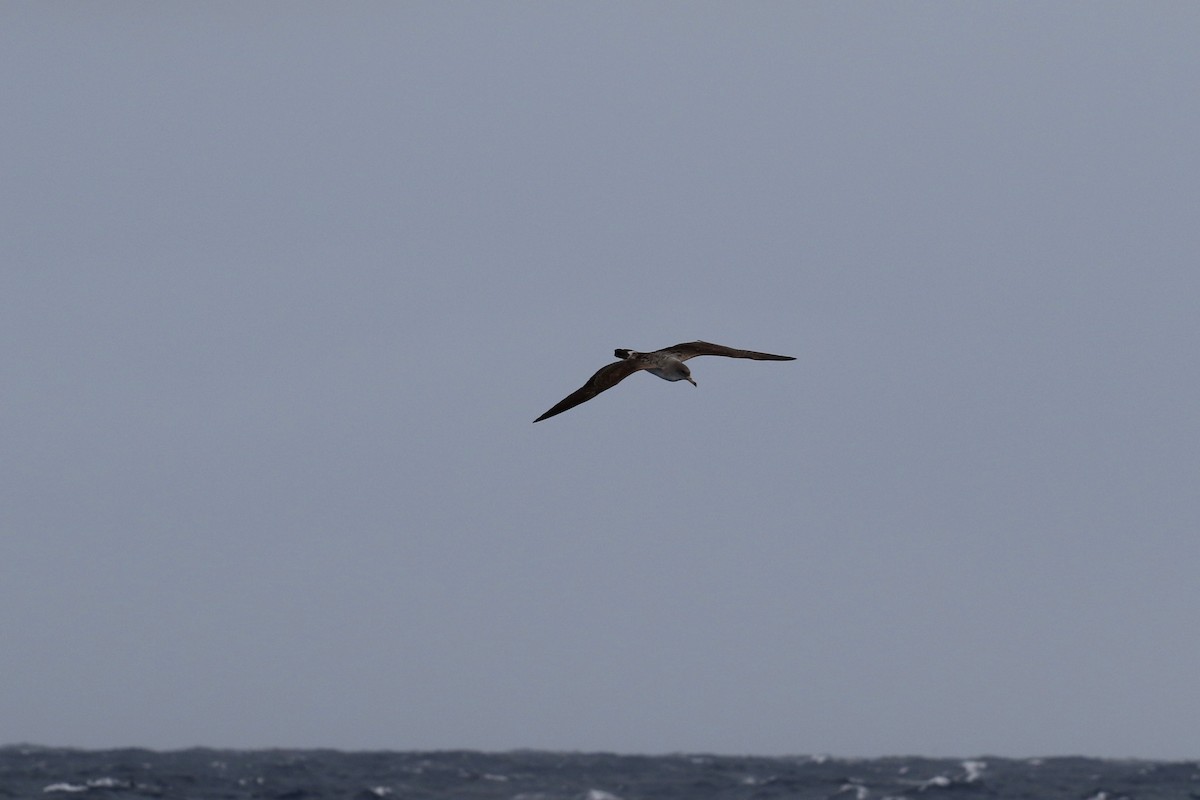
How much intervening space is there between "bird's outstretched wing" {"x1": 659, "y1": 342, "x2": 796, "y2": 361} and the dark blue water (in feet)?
157

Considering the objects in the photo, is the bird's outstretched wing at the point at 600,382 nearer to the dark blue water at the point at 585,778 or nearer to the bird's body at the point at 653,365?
the bird's body at the point at 653,365

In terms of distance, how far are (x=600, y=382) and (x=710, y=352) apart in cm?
245

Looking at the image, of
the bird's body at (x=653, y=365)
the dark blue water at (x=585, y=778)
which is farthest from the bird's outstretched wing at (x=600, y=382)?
the dark blue water at (x=585, y=778)

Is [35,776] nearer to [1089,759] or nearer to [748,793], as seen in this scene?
[748,793]

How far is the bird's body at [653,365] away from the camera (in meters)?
20.6

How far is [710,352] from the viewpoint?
22.7 metres

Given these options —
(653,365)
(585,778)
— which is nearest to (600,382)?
(653,365)

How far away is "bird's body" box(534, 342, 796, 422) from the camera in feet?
67.5

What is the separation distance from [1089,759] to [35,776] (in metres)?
61.5

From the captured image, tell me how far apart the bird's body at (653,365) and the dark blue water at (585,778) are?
48128 mm

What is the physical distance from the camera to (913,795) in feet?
227

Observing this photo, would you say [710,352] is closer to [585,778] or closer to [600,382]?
[600,382]

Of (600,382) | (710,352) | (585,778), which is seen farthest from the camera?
(585,778)

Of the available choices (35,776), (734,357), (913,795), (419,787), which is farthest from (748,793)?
(734,357)
